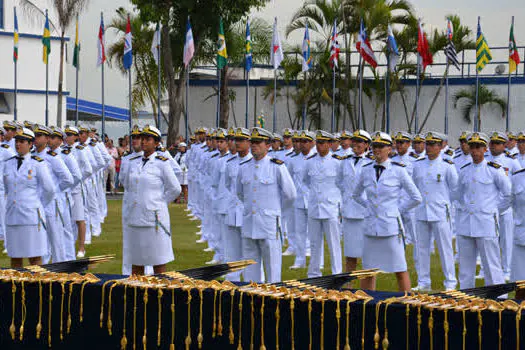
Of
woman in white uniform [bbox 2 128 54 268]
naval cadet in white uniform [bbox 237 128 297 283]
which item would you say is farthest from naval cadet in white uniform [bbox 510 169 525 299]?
woman in white uniform [bbox 2 128 54 268]

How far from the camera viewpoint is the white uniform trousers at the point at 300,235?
13.4m

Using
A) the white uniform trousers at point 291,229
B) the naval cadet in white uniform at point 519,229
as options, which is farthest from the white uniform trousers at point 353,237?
the white uniform trousers at point 291,229

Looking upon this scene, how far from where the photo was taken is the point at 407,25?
A: 31.4 metres

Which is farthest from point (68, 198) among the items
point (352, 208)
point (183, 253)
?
A: point (352, 208)

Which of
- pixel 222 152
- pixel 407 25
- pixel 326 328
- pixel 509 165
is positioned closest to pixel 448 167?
pixel 509 165

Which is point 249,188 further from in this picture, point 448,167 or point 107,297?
point 107,297

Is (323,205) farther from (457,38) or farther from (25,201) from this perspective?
(457,38)

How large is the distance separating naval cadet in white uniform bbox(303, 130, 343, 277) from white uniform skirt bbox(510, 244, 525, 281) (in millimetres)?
3352

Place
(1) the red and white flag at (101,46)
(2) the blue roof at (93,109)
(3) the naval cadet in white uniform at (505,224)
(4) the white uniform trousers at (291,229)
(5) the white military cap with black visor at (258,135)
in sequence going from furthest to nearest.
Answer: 1. (2) the blue roof at (93,109)
2. (1) the red and white flag at (101,46)
3. (4) the white uniform trousers at (291,229)
4. (3) the naval cadet in white uniform at (505,224)
5. (5) the white military cap with black visor at (258,135)

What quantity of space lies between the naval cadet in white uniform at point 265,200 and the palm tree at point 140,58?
25.9 m

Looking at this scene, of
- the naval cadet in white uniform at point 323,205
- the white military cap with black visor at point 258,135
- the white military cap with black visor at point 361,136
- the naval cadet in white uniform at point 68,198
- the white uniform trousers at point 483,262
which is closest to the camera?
the white military cap with black visor at point 258,135

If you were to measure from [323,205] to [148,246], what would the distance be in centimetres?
341

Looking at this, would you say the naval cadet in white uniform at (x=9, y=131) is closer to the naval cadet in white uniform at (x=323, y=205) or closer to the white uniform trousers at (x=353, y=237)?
the naval cadet in white uniform at (x=323, y=205)

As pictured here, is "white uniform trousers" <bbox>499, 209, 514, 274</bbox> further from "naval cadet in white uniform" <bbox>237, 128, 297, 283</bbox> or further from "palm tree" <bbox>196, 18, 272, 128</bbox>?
"palm tree" <bbox>196, 18, 272, 128</bbox>
